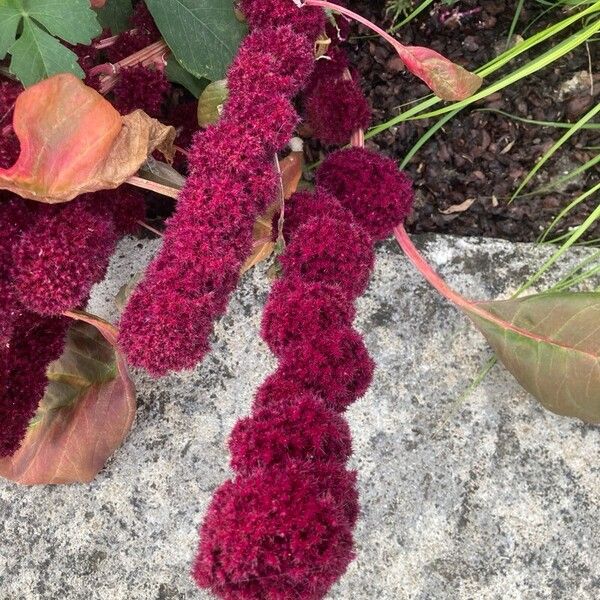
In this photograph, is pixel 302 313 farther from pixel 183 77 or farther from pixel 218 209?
pixel 183 77

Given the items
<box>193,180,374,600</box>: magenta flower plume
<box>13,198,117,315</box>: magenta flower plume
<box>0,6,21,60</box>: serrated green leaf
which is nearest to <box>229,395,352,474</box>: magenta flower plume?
<box>193,180,374,600</box>: magenta flower plume

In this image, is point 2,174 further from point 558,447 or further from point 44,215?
point 558,447

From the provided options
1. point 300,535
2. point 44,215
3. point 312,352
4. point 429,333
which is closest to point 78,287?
point 44,215

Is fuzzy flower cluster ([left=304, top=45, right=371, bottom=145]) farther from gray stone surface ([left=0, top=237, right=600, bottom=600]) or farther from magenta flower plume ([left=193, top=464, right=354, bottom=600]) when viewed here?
magenta flower plume ([left=193, top=464, right=354, bottom=600])

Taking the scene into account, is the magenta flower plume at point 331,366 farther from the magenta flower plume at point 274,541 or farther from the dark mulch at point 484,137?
the dark mulch at point 484,137

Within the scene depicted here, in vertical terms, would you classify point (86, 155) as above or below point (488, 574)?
above
